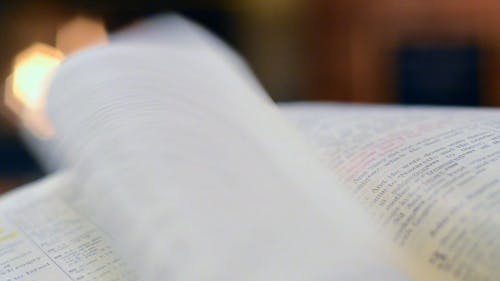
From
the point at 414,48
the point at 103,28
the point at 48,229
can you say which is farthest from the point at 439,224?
the point at 103,28

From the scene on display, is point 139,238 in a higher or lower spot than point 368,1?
higher

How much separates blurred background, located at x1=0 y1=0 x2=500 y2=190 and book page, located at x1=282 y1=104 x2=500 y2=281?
1.10 meters

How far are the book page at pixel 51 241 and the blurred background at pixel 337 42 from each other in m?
1.06

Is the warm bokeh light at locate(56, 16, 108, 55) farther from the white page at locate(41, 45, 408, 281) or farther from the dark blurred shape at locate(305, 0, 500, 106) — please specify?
the white page at locate(41, 45, 408, 281)

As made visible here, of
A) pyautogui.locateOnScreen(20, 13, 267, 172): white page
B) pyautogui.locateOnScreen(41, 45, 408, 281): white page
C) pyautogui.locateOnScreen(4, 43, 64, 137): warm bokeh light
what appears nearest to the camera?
pyautogui.locateOnScreen(41, 45, 408, 281): white page

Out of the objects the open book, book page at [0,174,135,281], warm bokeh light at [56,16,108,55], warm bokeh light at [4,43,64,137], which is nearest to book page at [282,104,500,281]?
the open book

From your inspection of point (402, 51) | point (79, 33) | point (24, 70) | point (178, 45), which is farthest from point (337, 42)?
point (178, 45)

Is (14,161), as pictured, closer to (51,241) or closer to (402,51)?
(402,51)

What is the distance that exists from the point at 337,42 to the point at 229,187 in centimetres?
134

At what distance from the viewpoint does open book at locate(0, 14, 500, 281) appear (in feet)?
0.90

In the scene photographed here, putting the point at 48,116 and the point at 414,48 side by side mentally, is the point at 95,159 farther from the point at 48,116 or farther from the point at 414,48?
the point at 414,48

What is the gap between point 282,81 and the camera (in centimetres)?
160

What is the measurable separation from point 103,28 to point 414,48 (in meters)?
0.69

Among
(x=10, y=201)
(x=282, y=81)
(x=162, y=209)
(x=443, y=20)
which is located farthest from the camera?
(x=282, y=81)
